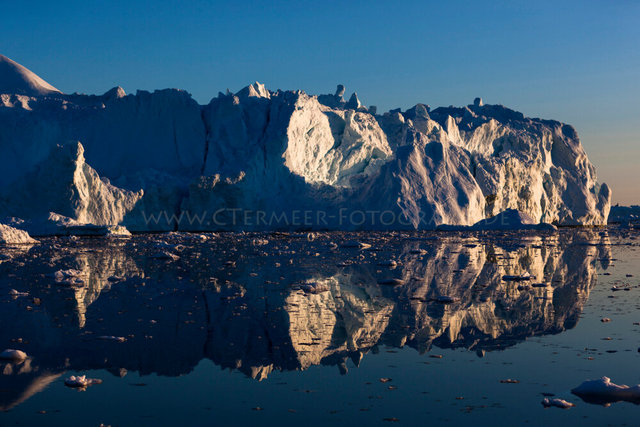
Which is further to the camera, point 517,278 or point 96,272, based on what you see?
point 96,272

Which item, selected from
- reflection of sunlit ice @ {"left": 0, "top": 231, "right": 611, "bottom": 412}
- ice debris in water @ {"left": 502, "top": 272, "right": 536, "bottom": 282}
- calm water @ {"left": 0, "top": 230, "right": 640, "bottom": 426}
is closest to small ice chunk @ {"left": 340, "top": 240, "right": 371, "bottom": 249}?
reflection of sunlit ice @ {"left": 0, "top": 231, "right": 611, "bottom": 412}

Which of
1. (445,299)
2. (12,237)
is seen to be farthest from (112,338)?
(12,237)

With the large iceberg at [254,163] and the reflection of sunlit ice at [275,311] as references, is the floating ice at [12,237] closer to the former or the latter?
the large iceberg at [254,163]

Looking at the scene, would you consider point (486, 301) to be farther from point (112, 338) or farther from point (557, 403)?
point (112, 338)

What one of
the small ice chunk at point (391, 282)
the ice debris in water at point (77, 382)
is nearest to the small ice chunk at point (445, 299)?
the small ice chunk at point (391, 282)

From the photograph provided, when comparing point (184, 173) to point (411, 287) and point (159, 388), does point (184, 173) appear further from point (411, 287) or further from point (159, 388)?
point (159, 388)

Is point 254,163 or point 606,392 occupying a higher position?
A: point 254,163
